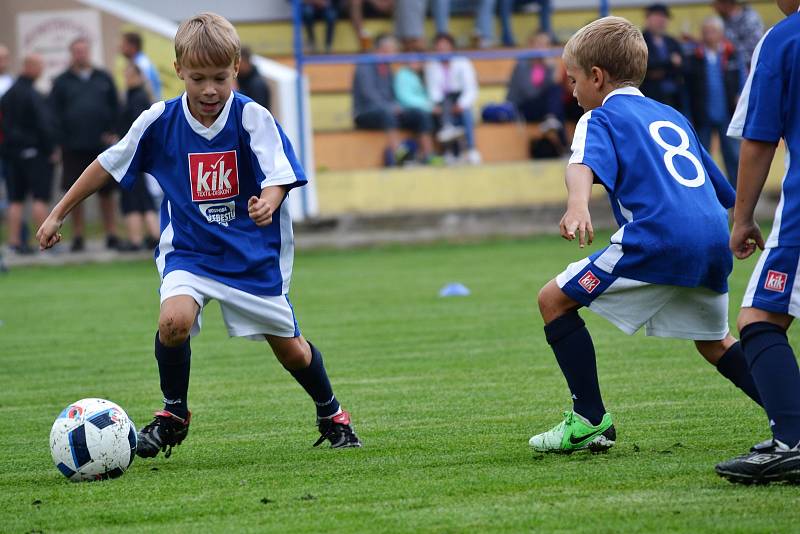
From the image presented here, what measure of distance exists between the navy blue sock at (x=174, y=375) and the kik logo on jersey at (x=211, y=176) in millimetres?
577

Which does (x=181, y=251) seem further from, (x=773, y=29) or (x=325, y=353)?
(x=325, y=353)

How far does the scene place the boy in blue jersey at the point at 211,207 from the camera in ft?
15.8

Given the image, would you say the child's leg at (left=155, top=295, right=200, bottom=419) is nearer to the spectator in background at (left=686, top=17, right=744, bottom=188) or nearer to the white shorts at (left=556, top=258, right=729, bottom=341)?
the white shorts at (left=556, top=258, right=729, bottom=341)

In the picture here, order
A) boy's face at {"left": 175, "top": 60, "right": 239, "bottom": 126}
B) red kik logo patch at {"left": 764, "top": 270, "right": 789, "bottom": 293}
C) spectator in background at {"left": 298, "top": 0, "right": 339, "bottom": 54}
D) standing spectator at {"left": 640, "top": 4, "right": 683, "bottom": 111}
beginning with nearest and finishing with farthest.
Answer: red kik logo patch at {"left": 764, "top": 270, "right": 789, "bottom": 293} → boy's face at {"left": 175, "top": 60, "right": 239, "bottom": 126} → standing spectator at {"left": 640, "top": 4, "right": 683, "bottom": 111} → spectator in background at {"left": 298, "top": 0, "right": 339, "bottom": 54}

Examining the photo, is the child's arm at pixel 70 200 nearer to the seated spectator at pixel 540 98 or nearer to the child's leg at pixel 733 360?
the child's leg at pixel 733 360

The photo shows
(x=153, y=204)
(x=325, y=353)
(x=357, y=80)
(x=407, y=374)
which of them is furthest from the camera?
(x=357, y=80)

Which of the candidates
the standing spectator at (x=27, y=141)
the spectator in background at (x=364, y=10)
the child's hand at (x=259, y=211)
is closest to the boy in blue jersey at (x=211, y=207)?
the child's hand at (x=259, y=211)

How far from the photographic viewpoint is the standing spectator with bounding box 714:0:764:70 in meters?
15.3

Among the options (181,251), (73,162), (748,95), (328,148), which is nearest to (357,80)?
(328,148)

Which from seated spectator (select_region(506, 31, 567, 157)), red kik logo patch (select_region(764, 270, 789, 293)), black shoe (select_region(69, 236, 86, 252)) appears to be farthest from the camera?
seated spectator (select_region(506, 31, 567, 157))

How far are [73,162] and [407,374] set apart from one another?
9.20 metres

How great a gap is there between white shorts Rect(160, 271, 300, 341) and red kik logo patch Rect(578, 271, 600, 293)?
1183mm

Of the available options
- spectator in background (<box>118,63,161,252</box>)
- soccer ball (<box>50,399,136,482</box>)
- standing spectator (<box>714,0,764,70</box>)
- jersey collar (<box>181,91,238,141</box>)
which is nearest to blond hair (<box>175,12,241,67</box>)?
jersey collar (<box>181,91,238,141</box>)

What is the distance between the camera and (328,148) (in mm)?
16250
